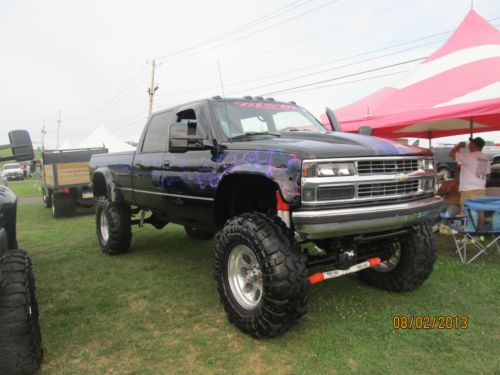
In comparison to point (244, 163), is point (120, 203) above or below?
below

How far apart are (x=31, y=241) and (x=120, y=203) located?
2.83 m

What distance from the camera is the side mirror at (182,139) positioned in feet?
11.9

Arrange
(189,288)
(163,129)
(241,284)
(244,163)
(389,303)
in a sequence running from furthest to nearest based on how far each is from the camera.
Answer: (163,129) → (189,288) → (389,303) → (241,284) → (244,163)

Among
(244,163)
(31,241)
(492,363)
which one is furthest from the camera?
(31,241)

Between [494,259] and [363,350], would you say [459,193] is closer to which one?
[494,259]

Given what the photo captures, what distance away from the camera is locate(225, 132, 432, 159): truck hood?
291cm

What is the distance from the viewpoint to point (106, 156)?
20.3 feet

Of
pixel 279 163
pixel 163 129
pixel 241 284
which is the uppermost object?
pixel 163 129

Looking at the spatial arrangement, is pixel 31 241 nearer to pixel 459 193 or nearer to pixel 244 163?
pixel 244 163

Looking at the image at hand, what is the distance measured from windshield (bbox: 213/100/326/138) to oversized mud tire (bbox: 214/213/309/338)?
109 centimetres

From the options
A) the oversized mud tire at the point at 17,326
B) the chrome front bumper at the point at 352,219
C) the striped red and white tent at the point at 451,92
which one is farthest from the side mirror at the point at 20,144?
the striped red and white tent at the point at 451,92

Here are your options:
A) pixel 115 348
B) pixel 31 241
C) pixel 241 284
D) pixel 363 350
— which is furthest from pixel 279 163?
pixel 31 241

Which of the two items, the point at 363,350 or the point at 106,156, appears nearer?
the point at 363,350

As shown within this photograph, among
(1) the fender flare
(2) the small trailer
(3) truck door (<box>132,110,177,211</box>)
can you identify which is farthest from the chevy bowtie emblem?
(2) the small trailer
